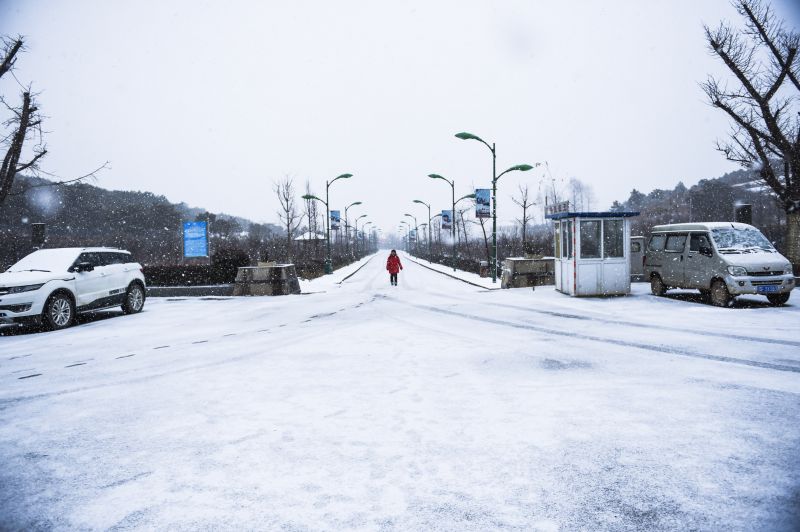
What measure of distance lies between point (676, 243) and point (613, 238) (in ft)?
5.94

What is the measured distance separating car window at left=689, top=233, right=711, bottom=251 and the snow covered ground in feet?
14.8

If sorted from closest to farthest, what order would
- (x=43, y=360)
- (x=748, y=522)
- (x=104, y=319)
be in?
(x=748, y=522), (x=43, y=360), (x=104, y=319)

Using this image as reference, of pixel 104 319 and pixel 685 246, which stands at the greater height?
pixel 685 246

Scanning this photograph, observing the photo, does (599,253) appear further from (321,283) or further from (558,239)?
(321,283)

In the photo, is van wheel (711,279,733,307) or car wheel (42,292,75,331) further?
van wheel (711,279,733,307)

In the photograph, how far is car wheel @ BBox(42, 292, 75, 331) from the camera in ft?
36.7

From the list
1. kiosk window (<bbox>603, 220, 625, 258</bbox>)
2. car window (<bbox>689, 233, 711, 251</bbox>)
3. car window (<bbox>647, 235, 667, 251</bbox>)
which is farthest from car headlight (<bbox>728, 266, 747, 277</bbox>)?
kiosk window (<bbox>603, 220, 625, 258</bbox>)

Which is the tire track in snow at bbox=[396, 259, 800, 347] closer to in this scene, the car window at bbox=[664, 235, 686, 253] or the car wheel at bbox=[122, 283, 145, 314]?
the car window at bbox=[664, 235, 686, 253]

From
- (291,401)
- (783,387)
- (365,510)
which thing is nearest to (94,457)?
(291,401)

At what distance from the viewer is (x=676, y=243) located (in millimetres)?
14492

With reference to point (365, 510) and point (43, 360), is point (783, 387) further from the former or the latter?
point (43, 360)

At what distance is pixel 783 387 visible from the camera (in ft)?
18.3

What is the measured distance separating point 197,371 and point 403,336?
380cm

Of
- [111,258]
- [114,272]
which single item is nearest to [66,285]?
[114,272]
